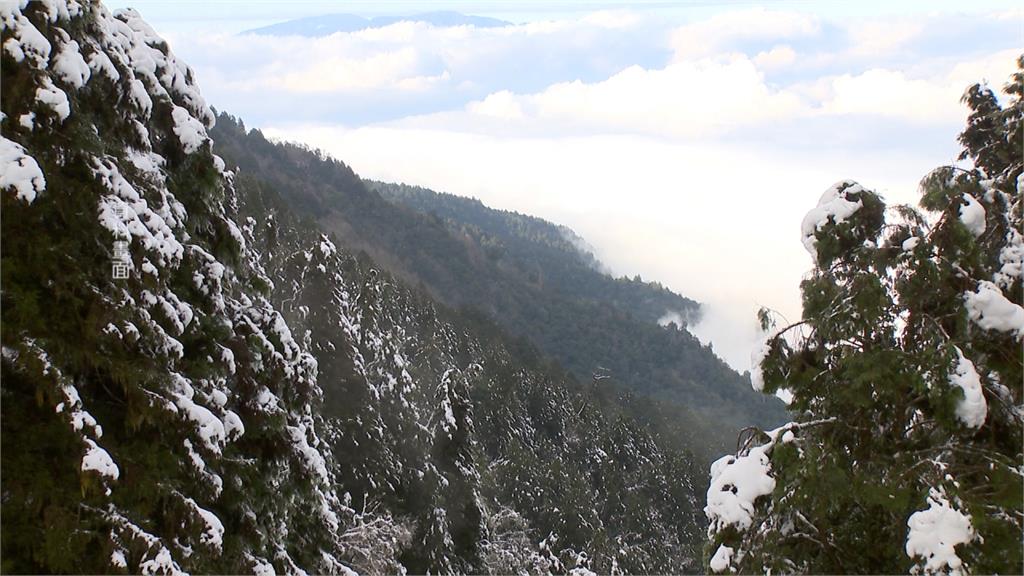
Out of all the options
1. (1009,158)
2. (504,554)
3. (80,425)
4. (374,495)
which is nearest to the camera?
(80,425)

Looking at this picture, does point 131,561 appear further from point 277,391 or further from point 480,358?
point 480,358

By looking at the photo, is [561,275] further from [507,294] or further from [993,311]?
[993,311]

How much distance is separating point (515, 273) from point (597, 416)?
7847 centimetres

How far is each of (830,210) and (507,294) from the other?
12581 centimetres

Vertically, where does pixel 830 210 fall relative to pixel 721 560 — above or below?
above

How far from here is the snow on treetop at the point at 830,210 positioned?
7.16 meters

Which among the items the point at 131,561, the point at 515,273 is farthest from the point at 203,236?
the point at 515,273

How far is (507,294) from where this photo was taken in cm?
13300

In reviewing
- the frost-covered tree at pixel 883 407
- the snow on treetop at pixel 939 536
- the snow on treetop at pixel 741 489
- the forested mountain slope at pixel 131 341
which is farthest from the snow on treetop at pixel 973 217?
the forested mountain slope at pixel 131 341

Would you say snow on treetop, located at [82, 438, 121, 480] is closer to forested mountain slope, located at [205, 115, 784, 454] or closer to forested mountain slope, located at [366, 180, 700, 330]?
forested mountain slope, located at [205, 115, 784, 454]

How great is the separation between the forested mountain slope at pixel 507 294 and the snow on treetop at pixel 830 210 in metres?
99.1

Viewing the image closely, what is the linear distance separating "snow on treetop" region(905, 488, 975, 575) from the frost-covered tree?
0.04 feet

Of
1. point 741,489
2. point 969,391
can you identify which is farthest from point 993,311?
→ point 741,489

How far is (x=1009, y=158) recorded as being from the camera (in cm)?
1032
